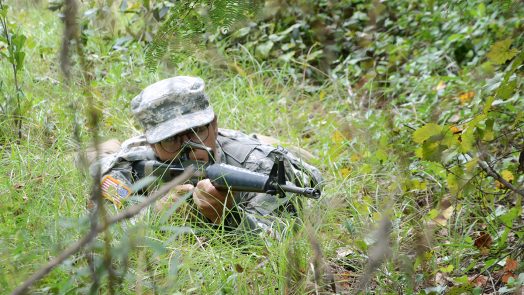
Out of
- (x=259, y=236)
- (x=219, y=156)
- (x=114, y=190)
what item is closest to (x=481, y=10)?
(x=219, y=156)

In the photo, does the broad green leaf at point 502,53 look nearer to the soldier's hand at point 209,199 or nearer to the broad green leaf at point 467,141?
the broad green leaf at point 467,141

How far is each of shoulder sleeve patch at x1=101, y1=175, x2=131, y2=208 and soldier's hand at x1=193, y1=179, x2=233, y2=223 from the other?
0.28 metres

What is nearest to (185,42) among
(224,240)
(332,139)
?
(224,240)

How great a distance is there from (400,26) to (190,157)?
11.3 ft

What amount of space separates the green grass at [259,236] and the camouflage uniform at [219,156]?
14 centimetres

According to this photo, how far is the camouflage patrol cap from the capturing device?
3611 millimetres

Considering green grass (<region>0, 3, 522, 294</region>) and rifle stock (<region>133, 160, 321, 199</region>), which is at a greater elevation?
rifle stock (<region>133, 160, 321, 199</region>)

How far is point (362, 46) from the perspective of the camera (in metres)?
6.34

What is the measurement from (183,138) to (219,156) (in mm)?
186

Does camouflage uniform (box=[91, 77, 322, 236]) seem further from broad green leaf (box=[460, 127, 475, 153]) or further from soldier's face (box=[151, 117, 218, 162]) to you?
broad green leaf (box=[460, 127, 475, 153])

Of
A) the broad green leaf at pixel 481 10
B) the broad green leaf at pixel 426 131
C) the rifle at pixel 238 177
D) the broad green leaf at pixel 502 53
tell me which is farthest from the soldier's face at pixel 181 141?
the broad green leaf at pixel 481 10

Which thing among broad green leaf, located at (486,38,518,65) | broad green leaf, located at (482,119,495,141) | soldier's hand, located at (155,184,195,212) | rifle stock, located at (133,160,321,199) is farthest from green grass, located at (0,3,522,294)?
broad green leaf, located at (486,38,518,65)

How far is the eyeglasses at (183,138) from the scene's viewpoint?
360 centimetres

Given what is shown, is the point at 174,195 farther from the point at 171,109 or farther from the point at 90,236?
the point at 90,236
